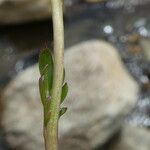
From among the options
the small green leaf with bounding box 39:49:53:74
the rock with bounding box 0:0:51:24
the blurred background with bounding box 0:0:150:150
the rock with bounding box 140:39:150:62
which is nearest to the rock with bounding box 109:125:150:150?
the blurred background with bounding box 0:0:150:150

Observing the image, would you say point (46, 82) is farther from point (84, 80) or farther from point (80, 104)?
point (84, 80)

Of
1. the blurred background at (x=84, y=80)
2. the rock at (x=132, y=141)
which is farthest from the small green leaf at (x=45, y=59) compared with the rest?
the rock at (x=132, y=141)

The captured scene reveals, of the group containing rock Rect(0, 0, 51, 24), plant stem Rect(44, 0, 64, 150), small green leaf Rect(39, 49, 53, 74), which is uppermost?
rock Rect(0, 0, 51, 24)

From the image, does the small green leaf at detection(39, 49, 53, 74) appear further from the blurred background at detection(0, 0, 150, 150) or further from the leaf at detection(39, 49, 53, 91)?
the blurred background at detection(0, 0, 150, 150)

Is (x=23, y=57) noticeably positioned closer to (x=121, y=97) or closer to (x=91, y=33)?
(x=91, y=33)

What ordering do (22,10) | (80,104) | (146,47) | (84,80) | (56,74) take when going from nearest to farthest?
1. (56,74)
2. (80,104)
3. (84,80)
4. (146,47)
5. (22,10)

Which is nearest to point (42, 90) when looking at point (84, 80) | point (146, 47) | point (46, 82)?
point (46, 82)

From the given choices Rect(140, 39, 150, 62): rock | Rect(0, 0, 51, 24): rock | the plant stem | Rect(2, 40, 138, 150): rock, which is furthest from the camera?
Rect(0, 0, 51, 24): rock
